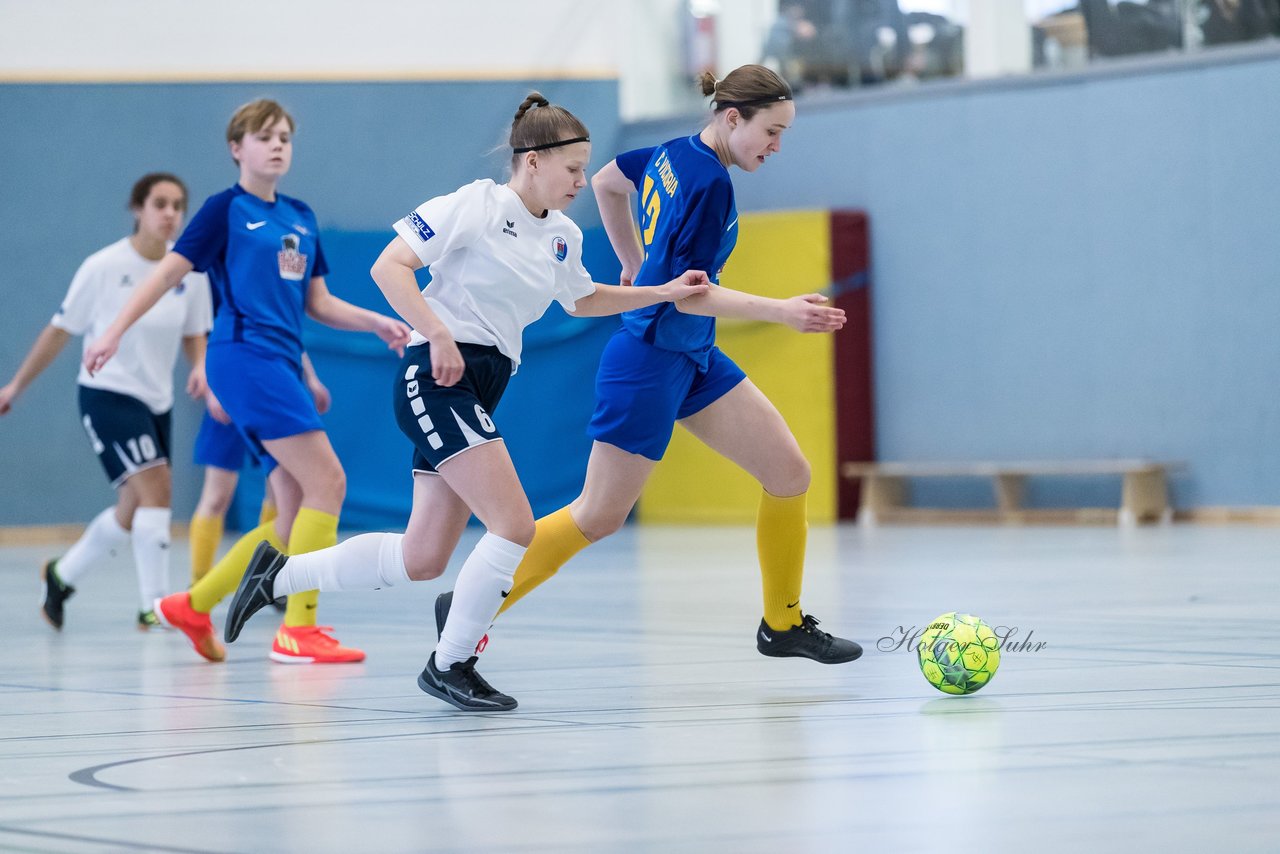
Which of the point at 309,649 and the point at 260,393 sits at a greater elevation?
the point at 260,393

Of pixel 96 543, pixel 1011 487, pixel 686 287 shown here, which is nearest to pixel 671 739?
pixel 686 287

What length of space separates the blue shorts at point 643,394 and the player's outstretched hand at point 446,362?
62cm

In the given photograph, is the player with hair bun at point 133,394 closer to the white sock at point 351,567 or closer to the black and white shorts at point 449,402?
the white sock at point 351,567

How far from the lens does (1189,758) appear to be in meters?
3.56

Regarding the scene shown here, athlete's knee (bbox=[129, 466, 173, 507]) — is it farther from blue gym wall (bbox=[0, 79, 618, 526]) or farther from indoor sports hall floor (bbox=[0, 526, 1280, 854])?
blue gym wall (bbox=[0, 79, 618, 526])

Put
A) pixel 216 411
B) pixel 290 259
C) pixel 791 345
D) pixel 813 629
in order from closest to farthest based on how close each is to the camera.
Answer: pixel 813 629, pixel 290 259, pixel 216 411, pixel 791 345

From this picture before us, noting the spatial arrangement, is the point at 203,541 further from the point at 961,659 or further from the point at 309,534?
the point at 961,659

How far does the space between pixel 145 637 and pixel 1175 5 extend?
9319mm

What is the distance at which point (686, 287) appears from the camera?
484 cm

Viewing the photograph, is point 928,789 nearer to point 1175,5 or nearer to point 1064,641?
point 1064,641

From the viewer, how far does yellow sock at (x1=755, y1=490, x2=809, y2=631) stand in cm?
528

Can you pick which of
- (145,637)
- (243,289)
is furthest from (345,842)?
(145,637)

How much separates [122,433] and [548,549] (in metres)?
3.01

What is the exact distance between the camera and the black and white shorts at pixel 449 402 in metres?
4.59
